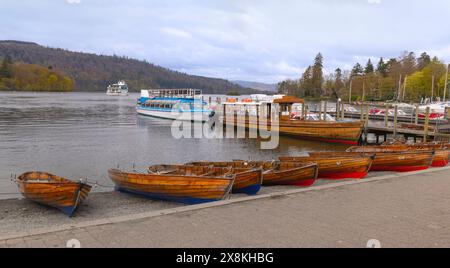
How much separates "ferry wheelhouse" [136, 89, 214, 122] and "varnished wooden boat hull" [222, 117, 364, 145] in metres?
21.8

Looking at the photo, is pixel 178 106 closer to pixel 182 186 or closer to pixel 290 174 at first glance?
pixel 290 174

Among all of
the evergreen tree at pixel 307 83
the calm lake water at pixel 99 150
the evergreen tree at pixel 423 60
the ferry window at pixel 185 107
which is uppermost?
the evergreen tree at pixel 423 60

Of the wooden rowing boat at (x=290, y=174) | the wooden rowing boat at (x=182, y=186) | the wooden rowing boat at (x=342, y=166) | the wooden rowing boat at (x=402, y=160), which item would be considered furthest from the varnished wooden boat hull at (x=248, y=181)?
the wooden rowing boat at (x=402, y=160)

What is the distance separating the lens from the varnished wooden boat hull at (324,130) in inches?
1359

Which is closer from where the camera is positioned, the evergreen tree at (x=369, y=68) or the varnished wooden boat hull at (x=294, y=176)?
the varnished wooden boat hull at (x=294, y=176)

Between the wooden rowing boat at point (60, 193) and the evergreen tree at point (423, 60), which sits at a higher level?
the evergreen tree at point (423, 60)

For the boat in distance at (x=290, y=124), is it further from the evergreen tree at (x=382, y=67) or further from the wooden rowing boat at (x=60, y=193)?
the evergreen tree at (x=382, y=67)

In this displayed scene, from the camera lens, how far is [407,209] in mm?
9125

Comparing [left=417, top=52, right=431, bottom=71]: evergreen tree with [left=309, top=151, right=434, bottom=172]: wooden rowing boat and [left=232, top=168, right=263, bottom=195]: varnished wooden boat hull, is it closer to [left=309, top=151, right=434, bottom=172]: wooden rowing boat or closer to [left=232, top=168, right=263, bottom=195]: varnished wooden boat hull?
[left=309, top=151, right=434, bottom=172]: wooden rowing boat

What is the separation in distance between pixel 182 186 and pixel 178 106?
5261cm

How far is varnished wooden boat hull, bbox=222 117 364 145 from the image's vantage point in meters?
34.5

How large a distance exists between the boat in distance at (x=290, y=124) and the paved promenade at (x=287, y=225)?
80.9ft

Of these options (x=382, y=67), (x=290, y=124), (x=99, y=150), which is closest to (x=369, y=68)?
(x=382, y=67)

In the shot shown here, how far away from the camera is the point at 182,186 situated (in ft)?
37.2
